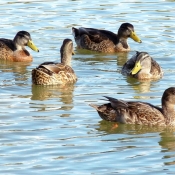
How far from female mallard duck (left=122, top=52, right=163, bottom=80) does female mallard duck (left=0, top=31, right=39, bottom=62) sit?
2.57m

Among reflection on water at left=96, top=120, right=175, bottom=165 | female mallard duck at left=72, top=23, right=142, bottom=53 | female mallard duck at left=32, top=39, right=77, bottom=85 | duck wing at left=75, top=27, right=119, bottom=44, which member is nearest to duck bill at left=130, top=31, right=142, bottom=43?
female mallard duck at left=72, top=23, right=142, bottom=53

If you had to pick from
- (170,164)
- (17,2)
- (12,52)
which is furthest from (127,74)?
(17,2)

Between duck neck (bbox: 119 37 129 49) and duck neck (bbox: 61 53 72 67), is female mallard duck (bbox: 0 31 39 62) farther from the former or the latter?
duck neck (bbox: 119 37 129 49)

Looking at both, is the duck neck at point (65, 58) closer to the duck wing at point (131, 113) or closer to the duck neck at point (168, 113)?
the duck wing at point (131, 113)

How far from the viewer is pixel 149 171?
451 inches

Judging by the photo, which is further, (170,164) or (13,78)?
(13,78)

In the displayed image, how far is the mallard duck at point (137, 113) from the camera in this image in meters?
13.9

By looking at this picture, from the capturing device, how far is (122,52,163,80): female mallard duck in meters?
17.7

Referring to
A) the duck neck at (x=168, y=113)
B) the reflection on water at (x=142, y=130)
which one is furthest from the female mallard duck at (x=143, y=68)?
the reflection on water at (x=142, y=130)

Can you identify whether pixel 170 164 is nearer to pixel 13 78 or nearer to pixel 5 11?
pixel 13 78

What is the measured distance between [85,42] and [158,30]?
6.60 ft

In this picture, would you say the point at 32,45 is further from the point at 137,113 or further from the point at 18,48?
the point at 137,113

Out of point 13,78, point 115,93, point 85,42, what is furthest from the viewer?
point 85,42

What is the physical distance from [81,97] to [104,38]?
5.90 m
